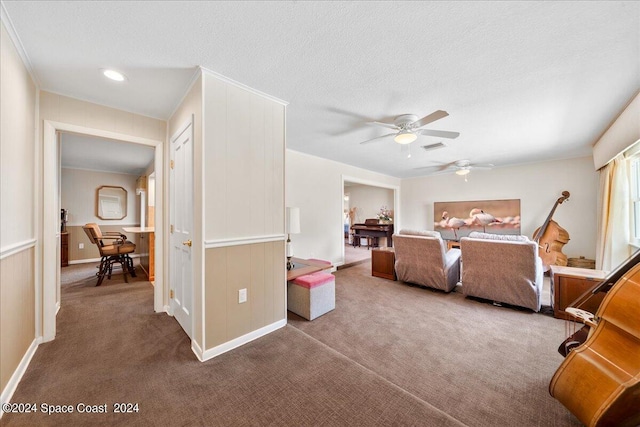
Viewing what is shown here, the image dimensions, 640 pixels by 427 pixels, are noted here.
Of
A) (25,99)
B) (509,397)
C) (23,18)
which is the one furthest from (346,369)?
(25,99)

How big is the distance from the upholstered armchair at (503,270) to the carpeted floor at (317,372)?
0.27 meters

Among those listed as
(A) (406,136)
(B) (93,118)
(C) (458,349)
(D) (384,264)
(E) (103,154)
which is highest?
(E) (103,154)

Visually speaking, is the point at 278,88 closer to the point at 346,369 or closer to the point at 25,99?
the point at 25,99

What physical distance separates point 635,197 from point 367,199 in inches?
234

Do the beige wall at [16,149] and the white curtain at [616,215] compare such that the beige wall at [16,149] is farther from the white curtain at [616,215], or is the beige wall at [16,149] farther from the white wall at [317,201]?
the white curtain at [616,215]

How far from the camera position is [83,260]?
552 cm

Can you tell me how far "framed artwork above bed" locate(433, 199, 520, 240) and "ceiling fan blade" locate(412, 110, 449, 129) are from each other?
14.4 ft

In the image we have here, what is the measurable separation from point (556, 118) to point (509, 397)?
10.2ft

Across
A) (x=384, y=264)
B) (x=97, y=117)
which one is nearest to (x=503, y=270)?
(x=384, y=264)

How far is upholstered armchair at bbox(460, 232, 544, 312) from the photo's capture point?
2.71 metres

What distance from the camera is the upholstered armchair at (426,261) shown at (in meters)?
3.40

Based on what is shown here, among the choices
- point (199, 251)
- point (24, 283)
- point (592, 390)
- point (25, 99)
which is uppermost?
point (25, 99)

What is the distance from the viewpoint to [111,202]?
5.95 m

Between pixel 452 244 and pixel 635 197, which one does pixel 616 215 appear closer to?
pixel 635 197
